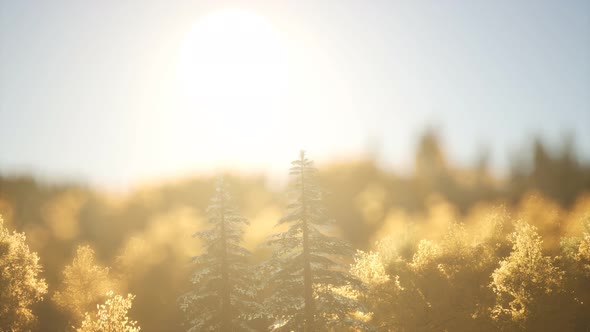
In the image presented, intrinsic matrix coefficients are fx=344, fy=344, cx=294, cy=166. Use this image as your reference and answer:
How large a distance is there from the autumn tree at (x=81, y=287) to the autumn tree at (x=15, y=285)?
6828mm

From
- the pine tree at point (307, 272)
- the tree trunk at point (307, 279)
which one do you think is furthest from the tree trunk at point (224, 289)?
the tree trunk at point (307, 279)

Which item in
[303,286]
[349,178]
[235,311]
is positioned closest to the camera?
[303,286]

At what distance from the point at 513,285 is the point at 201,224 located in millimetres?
75255

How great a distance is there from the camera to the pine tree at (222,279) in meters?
28.8

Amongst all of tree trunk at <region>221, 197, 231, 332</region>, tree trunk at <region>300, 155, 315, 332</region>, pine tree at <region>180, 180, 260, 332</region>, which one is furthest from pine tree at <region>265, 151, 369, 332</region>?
tree trunk at <region>221, 197, 231, 332</region>

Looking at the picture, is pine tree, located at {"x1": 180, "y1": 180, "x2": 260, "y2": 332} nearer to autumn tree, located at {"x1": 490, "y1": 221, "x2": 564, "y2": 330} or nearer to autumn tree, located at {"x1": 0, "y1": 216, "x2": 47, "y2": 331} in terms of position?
A: autumn tree, located at {"x1": 0, "y1": 216, "x2": 47, "y2": 331}

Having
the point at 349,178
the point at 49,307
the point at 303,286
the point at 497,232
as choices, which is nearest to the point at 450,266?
the point at 497,232

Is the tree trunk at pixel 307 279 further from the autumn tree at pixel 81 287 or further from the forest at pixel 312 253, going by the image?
the autumn tree at pixel 81 287

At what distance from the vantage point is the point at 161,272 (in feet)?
246

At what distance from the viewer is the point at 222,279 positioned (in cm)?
2936

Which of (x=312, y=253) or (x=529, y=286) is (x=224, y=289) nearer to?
(x=312, y=253)

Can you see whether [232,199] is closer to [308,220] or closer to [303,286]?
[308,220]

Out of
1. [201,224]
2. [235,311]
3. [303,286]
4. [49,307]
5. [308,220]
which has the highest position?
[308,220]

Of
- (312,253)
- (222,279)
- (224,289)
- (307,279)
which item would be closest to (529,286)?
(312,253)
